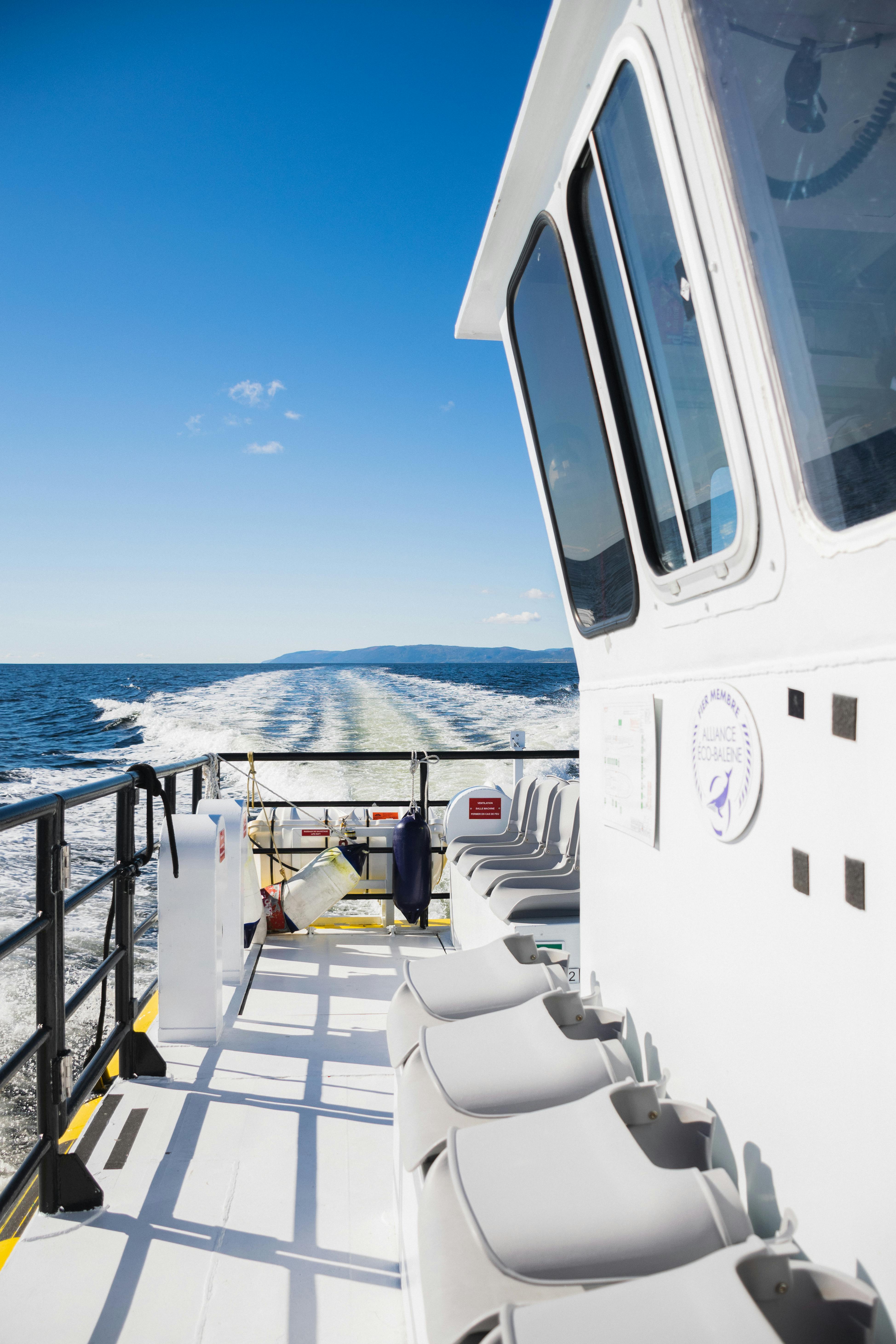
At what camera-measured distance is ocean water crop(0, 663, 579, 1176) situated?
19.0 ft

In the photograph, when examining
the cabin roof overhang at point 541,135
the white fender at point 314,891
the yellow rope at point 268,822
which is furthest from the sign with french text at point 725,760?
the yellow rope at point 268,822

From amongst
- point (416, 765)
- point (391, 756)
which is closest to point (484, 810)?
point (416, 765)

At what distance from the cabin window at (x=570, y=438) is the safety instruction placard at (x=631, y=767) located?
0.64 ft

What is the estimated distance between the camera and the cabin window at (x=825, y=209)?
0.88 meters

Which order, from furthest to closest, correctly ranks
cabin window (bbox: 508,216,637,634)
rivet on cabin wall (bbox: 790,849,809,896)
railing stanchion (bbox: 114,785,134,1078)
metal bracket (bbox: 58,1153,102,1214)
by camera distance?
railing stanchion (bbox: 114,785,134,1078)
metal bracket (bbox: 58,1153,102,1214)
cabin window (bbox: 508,216,637,634)
rivet on cabin wall (bbox: 790,849,809,896)

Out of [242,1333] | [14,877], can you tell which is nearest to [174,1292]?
[242,1333]

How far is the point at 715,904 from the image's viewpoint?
1.31 meters

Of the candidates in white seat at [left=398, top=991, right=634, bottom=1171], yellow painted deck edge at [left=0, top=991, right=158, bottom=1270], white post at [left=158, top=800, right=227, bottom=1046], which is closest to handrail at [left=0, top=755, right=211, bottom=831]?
white post at [left=158, top=800, right=227, bottom=1046]

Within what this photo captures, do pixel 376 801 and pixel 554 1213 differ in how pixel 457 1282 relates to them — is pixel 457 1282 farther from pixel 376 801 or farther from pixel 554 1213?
pixel 376 801

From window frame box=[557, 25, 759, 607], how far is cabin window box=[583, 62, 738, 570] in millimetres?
11

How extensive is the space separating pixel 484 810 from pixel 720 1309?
10.7ft

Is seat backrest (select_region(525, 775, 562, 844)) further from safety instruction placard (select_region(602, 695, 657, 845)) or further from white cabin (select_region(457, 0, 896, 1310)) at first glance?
white cabin (select_region(457, 0, 896, 1310))

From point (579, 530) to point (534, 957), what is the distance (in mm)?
1068

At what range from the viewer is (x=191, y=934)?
106 inches
